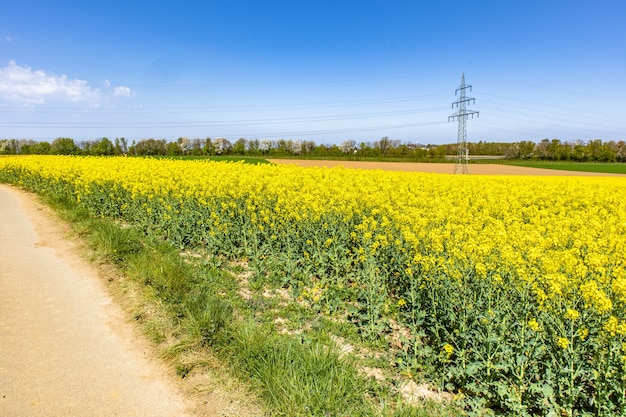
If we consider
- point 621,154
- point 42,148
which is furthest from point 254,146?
point 621,154

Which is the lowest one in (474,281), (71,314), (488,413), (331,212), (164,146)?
(488,413)

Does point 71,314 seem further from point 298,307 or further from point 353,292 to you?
point 353,292

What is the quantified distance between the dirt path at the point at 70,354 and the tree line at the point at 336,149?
218 feet

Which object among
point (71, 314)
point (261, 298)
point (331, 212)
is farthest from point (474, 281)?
point (71, 314)

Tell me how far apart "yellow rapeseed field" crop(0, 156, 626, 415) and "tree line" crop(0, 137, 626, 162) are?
61.3 meters

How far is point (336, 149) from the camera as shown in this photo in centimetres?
8575

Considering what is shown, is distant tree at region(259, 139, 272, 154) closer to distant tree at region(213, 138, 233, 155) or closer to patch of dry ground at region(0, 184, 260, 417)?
distant tree at region(213, 138, 233, 155)

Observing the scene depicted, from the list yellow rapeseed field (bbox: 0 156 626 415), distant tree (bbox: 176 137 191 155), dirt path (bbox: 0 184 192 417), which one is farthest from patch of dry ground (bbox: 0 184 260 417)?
distant tree (bbox: 176 137 191 155)

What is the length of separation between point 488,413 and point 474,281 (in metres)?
1.82

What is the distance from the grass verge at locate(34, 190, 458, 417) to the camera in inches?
135

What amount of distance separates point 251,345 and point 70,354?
83.5 inches

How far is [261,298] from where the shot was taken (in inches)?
236

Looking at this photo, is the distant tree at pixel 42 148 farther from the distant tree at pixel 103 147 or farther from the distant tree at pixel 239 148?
the distant tree at pixel 239 148

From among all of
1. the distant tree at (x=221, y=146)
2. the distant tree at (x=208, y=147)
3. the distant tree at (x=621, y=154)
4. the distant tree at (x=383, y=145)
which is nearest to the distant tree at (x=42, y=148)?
the distant tree at (x=208, y=147)
